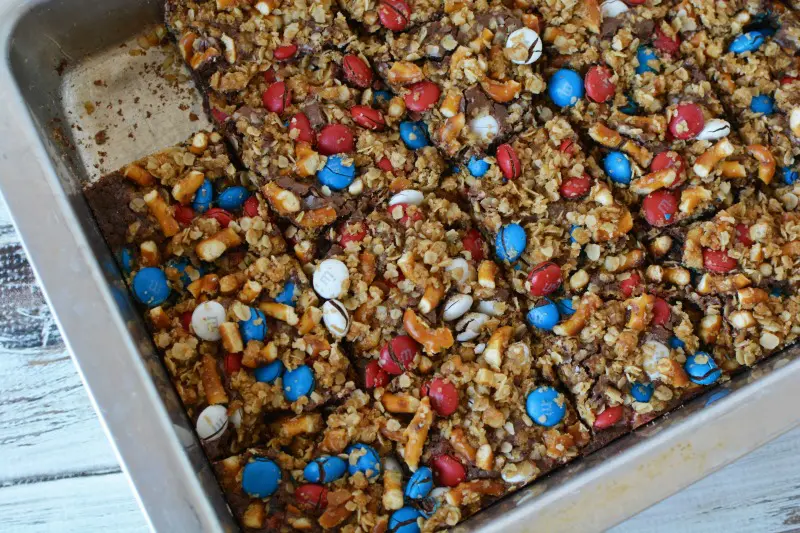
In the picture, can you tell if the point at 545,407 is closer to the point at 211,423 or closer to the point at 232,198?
the point at 211,423

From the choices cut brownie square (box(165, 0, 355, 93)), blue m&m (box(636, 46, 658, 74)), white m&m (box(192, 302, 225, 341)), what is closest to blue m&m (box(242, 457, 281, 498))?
white m&m (box(192, 302, 225, 341))

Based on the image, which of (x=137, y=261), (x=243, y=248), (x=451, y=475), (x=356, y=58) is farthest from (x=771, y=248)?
(x=137, y=261)

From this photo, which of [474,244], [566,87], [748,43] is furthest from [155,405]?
[748,43]

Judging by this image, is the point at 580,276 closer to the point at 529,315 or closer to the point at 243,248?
the point at 529,315

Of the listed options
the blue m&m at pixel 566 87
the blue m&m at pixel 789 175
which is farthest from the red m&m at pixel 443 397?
the blue m&m at pixel 789 175

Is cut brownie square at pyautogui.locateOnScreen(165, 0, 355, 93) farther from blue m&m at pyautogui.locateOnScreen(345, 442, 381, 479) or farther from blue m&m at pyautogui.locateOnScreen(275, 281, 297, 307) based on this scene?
blue m&m at pyautogui.locateOnScreen(345, 442, 381, 479)

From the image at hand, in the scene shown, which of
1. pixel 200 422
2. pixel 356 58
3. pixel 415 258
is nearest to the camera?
pixel 200 422
